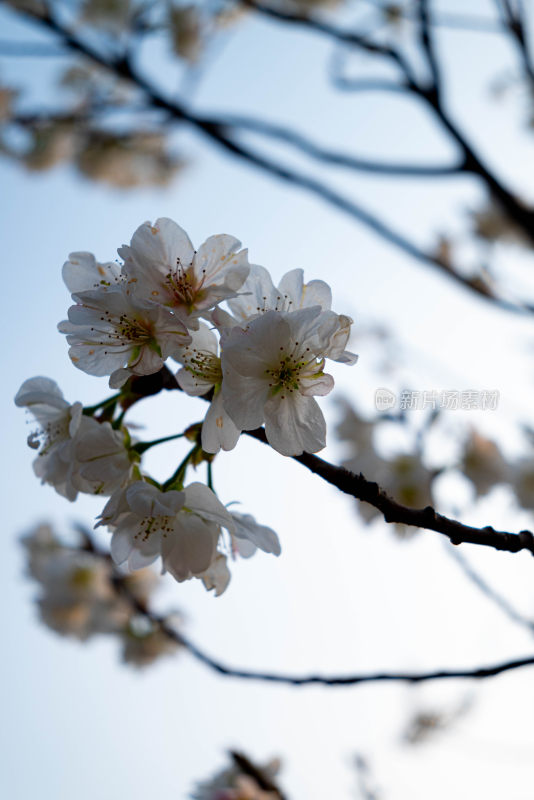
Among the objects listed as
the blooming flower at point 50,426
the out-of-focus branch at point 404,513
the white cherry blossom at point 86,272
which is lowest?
the blooming flower at point 50,426

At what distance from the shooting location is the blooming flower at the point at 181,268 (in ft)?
2.76

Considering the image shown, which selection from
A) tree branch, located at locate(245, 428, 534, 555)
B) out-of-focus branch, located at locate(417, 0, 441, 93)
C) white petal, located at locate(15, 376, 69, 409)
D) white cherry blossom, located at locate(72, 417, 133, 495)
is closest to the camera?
tree branch, located at locate(245, 428, 534, 555)

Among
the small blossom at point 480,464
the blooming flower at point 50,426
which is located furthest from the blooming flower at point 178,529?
the small blossom at point 480,464

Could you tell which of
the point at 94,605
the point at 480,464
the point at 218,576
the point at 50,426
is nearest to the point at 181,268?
the point at 50,426

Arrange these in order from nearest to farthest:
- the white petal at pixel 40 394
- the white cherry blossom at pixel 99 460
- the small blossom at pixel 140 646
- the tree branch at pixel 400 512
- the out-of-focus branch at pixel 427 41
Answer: the tree branch at pixel 400 512 → the white cherry blossom at pixel 99 460 → the white petal at pixel 40 394 → the out-of-focus branch at pixel 427 41 → the small blossom at pixel 140 646

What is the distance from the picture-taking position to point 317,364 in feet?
2.81

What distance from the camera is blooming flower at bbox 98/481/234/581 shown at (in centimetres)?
86

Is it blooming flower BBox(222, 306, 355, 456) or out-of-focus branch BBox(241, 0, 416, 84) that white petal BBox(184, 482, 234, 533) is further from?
out-of-focus branch BBox(241, 0, 416, 84)

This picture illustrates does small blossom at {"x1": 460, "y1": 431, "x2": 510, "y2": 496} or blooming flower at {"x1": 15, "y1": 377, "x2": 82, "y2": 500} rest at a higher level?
blooming flower at {"x1": 15, "y1": 377, "x2": 82, "y2": 500}

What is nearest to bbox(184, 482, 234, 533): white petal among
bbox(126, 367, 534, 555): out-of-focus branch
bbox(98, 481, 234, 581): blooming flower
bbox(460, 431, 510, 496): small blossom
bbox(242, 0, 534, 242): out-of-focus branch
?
bbox(98, 481, 234, 581): blooming flower

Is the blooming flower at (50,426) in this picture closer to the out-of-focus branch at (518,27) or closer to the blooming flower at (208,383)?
the blooming flower at (208,383)

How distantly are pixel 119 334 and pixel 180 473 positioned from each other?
22cm

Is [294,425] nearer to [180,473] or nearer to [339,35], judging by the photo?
[180,473]

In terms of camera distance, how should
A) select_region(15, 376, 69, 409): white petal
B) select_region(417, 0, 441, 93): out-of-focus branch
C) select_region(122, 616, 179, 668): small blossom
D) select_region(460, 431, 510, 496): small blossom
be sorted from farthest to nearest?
select_region(122, 616, 179, 668): small blossom → select_region(417, 0, 441, 93): out-of-focus branch → select_region(460, 431, 510, 496): small blossom → select_region(15, 376, 69, 409): white petal
